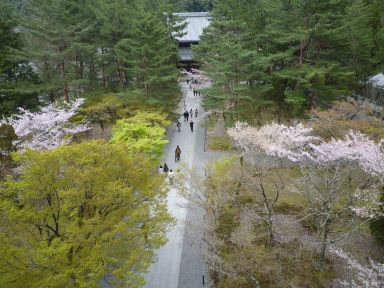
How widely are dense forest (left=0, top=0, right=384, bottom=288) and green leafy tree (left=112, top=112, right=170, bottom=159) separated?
0.33ft

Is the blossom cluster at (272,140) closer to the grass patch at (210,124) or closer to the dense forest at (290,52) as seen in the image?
the dense forest at (290,52)

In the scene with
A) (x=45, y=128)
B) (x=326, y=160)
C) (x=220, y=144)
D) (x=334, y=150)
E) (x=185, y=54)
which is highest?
(x=185, y=54)

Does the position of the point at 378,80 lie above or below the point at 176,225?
above

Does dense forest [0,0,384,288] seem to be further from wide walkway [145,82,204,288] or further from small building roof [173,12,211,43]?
small building roof [173,12,211,43]

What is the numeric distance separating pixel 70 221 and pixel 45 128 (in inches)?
524

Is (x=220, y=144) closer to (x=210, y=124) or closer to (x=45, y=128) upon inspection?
(x=210, y=124)

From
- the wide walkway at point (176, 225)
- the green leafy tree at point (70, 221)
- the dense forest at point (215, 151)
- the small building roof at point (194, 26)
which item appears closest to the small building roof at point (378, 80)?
the dense forest at point (215, 151)

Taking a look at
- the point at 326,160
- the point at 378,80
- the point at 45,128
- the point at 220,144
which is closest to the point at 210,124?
the point at 220,144

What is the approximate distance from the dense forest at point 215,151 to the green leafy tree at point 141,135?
100 mm

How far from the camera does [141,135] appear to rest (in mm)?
21656

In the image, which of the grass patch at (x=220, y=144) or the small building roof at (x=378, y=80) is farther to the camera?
the grass patch at (x=220, y=144)

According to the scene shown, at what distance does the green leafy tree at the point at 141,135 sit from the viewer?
2020cm

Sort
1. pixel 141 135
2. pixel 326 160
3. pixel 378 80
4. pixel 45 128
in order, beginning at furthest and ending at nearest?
pixel 378 80 → pixel 45 128 → pixel 141 135 → pixel 326 160

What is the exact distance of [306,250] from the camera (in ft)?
51.4
